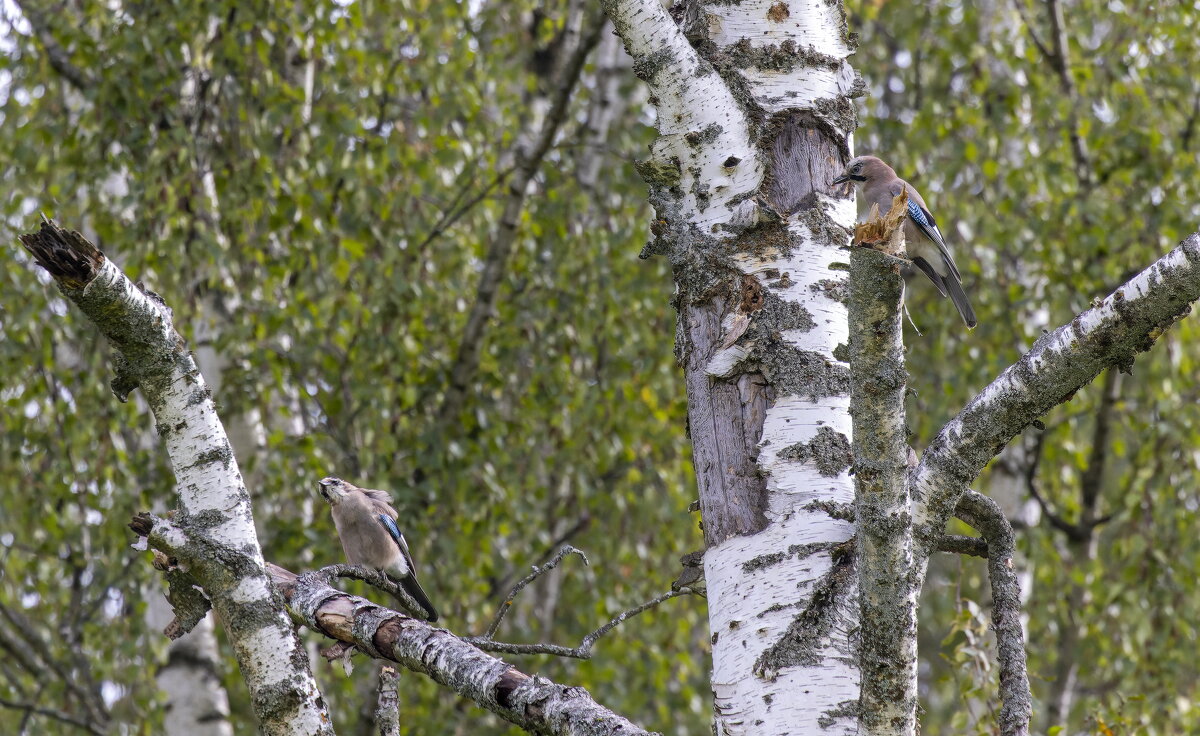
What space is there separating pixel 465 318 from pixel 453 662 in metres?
4.73

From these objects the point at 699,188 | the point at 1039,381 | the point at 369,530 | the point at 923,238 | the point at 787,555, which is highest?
the point at 923,238

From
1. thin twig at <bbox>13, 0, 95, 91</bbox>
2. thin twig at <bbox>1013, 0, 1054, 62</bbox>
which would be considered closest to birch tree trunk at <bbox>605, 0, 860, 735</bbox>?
thin twig at <bbox>1013, 0, 1054, 62</bbox>

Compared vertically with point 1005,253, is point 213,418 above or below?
below

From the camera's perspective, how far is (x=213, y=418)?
2357mm

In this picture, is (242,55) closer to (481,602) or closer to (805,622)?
(481,602)

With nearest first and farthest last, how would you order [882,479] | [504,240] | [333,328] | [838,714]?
[882,479] < [838,714] < [504,240] < [333,328]

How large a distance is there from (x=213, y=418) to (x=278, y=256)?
424 centimetres

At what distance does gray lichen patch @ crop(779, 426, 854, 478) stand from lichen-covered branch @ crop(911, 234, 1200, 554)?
0.38 metres

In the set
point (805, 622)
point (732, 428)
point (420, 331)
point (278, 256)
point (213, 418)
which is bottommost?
point (805, 622)

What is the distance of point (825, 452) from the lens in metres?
2.18

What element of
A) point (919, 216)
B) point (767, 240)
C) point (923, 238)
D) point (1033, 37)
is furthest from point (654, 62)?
point (1033, 37)

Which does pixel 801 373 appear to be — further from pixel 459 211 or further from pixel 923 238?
pixel 459 211

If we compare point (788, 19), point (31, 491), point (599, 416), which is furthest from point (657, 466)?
point (788, 19)

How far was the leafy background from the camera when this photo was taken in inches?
241
